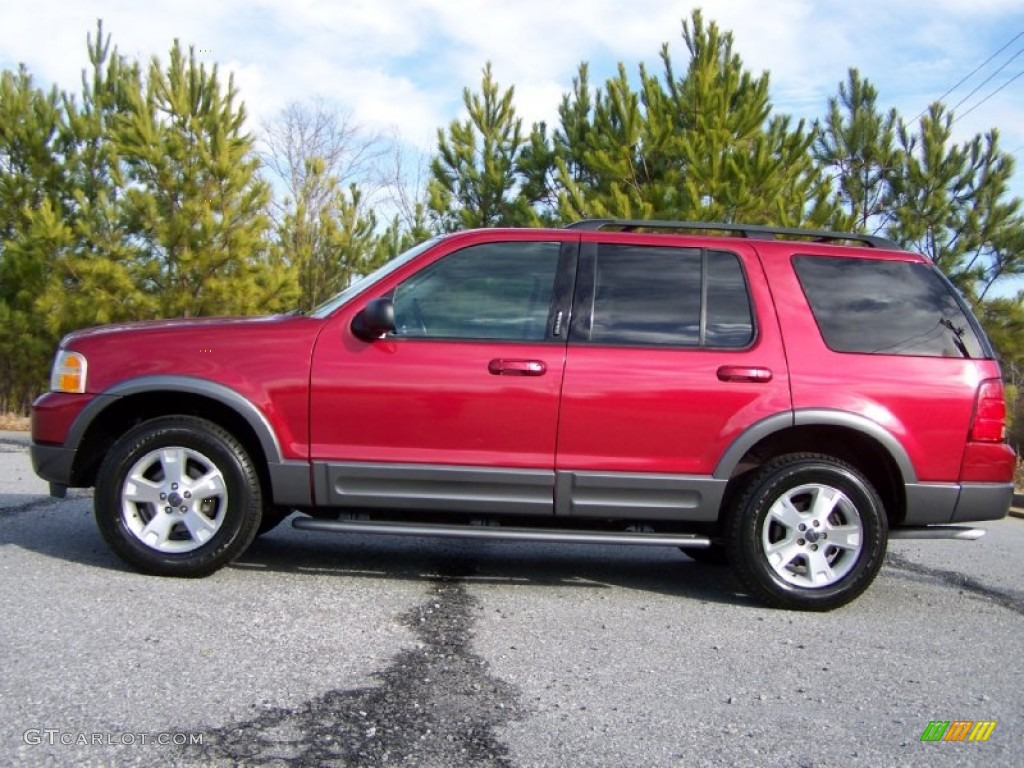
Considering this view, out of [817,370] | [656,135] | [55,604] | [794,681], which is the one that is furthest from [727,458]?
[656,135]

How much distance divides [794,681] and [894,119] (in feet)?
58.3

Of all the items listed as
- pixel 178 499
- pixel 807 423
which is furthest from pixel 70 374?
pixel 807 423

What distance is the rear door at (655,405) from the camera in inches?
188

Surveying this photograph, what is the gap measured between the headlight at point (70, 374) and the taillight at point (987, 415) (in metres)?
4.42

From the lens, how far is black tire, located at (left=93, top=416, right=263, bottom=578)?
481cm

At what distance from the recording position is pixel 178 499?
4832 mm

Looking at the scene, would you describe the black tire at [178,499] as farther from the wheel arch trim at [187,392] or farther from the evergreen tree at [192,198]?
the evergreen tree at [192,198]

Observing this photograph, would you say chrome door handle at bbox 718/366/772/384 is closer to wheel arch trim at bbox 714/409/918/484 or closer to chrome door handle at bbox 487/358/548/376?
wheel arch trim at bbox 714/409/918/484

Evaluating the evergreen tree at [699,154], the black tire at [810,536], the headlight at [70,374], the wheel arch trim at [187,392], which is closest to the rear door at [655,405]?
the black tire at [810,536]

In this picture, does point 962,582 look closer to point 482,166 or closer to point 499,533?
point 499,533

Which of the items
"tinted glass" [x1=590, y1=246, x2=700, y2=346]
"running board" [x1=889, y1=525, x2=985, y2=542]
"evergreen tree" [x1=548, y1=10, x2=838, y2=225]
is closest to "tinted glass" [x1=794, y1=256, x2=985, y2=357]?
"tinted glass" [x1=590, y1=246, x2=700, y2=346]

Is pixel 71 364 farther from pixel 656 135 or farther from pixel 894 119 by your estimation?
pixel 894 119

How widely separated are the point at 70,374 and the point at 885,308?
4.14m

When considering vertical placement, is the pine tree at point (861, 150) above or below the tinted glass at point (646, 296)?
above
